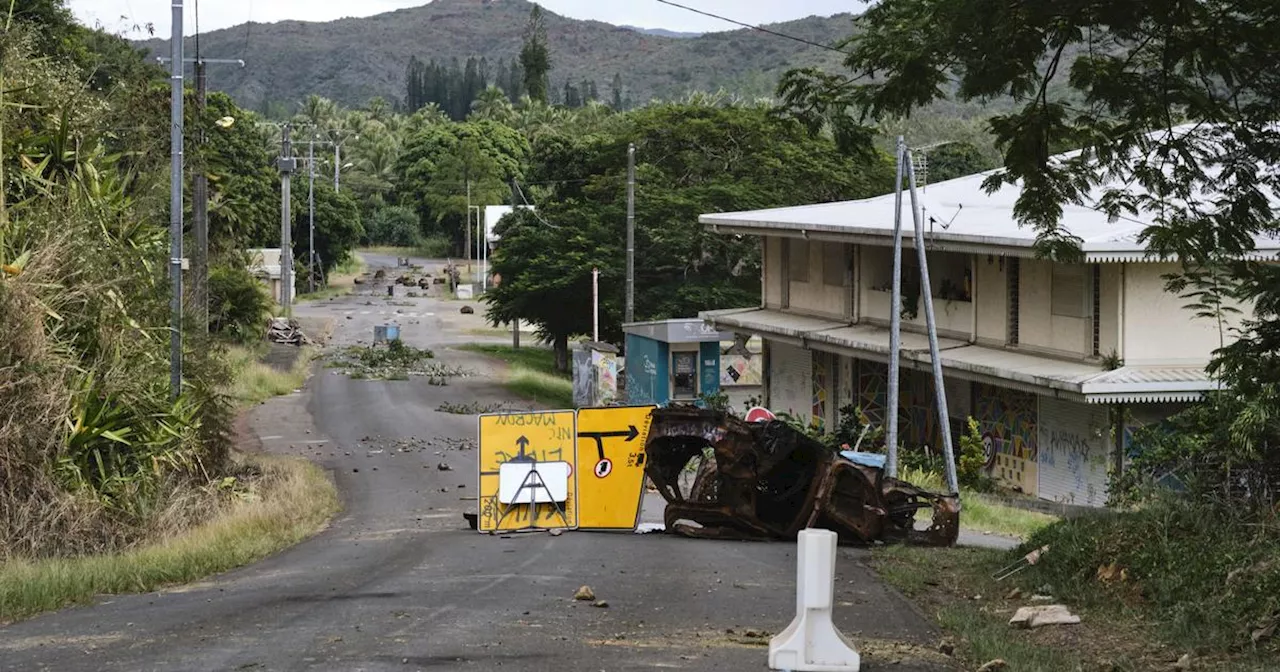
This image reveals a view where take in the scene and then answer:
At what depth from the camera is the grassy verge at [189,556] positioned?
12.8m

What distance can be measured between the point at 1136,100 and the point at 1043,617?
4.48 metres

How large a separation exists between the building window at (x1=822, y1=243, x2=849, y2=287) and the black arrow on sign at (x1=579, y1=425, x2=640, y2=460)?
827 inches

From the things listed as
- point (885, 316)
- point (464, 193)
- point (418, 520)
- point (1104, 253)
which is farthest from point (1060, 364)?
point (464, 193)

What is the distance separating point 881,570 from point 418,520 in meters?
8.76

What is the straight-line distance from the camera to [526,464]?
57.5 feet

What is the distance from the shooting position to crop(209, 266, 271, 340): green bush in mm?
52062

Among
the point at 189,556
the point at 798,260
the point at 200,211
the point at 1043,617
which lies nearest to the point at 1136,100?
the point at 1043,617

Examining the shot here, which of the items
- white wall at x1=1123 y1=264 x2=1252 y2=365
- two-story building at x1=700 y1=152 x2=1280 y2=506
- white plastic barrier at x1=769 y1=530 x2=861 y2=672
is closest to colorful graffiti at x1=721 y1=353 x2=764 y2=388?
two-story building at x1=700 y1=152 x2=1280 y2=506

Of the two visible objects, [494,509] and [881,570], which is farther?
[494,509]

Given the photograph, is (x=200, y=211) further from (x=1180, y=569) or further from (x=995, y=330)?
(x=1180, y=569)

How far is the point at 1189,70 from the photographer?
39.3 feet

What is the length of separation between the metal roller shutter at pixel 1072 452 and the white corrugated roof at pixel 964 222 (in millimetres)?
3529

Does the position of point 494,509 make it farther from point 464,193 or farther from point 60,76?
point 464,193

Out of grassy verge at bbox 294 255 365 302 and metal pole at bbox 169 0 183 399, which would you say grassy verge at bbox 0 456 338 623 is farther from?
grassy verge at bbox 294 255 365 302
